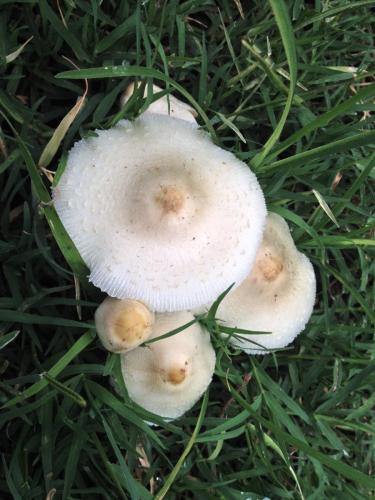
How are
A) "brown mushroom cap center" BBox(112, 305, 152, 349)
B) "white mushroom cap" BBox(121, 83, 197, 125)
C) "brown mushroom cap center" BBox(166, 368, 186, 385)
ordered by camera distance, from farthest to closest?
"white mushroom cap" BBox(121, 83, 197, 125) < "brown mushroom cap center" BBox(166, 368, 186, 385) < "brown mushroom cap center" BBox(112, 305, 152, 349)

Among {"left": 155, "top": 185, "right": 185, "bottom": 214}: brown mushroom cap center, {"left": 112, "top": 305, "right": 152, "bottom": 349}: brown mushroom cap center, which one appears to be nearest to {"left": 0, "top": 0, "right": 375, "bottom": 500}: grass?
{"left": 112, "top": 305, "right": 152, "bottom": 349}: brown mushroom cap center

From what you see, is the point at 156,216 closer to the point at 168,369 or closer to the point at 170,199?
the point at 170,199

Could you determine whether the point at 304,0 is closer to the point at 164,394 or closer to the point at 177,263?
the point at 177,263

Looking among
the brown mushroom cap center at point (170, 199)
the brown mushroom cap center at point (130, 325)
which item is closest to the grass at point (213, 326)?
the brown mushroom cap center at point (130, 325)

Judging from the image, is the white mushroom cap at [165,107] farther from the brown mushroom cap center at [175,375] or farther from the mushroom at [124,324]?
the brown mushroom cap center at [175,375]

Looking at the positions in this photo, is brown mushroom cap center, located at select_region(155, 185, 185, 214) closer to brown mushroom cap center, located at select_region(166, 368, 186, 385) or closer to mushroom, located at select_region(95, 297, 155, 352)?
mushroom, located at select_region(95, 297, 155, 352)

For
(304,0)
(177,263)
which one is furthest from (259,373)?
(304,0)
